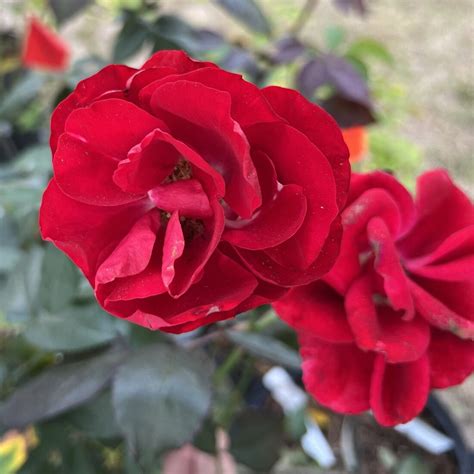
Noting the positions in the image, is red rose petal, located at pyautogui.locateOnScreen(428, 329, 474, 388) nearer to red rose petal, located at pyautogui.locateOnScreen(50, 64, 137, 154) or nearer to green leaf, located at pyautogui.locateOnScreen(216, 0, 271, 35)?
red rose petal, located at pyautogui.locateOnScreen(50, 64, 137, 154)

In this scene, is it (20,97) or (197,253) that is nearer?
(197,253)

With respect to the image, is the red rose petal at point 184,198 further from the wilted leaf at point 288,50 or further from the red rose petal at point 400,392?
the wilted leaf at point 288,50

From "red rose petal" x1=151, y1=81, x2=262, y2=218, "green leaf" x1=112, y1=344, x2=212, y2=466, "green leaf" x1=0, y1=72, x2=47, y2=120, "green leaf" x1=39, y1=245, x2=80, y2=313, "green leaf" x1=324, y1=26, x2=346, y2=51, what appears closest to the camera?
"red rose petal" x1=151, y1=81, x2=262, y2=218

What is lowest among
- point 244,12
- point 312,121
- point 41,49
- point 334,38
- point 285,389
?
point 285,389

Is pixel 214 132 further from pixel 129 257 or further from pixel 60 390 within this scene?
pixel 60 390

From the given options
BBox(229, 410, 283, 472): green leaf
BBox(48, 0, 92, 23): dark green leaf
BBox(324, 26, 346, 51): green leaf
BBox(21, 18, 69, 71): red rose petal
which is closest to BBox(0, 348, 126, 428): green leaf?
BBox(229, 410, 283, 472): green leaf

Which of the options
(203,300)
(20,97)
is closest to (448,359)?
(203,300)

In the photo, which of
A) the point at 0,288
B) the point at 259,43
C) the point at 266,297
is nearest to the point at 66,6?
the point at 0,288
